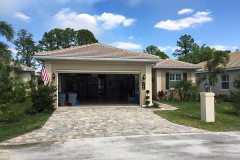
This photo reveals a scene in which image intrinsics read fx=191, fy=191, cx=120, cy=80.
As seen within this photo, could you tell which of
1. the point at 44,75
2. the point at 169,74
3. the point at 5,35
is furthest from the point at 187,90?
the point at 5,35

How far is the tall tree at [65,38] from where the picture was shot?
40906mm

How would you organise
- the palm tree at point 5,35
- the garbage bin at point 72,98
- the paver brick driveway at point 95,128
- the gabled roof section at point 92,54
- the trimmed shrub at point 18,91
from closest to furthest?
the paver brick driveway at point 95,128 < the trimmed shrub at point 18,91 < the palm tree at point 5,35 < the gabled roof section at point 92,54 < the garbage bin at point 72,98

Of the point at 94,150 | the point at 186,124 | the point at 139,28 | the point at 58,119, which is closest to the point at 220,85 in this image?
the point at 139,28

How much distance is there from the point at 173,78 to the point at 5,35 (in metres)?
13.6

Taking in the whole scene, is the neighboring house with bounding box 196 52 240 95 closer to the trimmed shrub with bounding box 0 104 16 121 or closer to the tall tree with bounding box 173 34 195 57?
the trimmed shrub with bounding box 0 104 16 121

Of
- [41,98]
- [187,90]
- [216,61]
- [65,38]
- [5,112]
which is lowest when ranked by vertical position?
[5,112]

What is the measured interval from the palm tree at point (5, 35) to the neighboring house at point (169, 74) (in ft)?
36.8

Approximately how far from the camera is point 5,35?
10.5 m

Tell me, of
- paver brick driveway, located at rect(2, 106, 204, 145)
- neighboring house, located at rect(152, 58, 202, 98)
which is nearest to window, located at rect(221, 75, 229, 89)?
neighboring house, located at rect(152, 58, 202, 98)

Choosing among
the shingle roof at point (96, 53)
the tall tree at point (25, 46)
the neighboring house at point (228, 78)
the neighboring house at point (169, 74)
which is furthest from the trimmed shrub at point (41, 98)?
the tall tree at point (25, 46)

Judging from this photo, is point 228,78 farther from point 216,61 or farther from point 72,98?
point 72,98

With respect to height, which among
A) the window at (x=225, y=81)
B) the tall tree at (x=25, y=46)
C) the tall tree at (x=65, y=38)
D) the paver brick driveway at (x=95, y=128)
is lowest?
the paver brick driveway at (x=95, y=128)

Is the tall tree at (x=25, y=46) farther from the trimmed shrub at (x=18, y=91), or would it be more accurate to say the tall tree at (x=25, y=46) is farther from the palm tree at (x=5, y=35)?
the trimmed shrub at (x=18, y=91)

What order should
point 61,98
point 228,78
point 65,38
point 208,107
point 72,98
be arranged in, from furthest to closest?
1. point 65,38
2. point 228,78
3. point 72,98
4. point 61,98
5. point 208,107
